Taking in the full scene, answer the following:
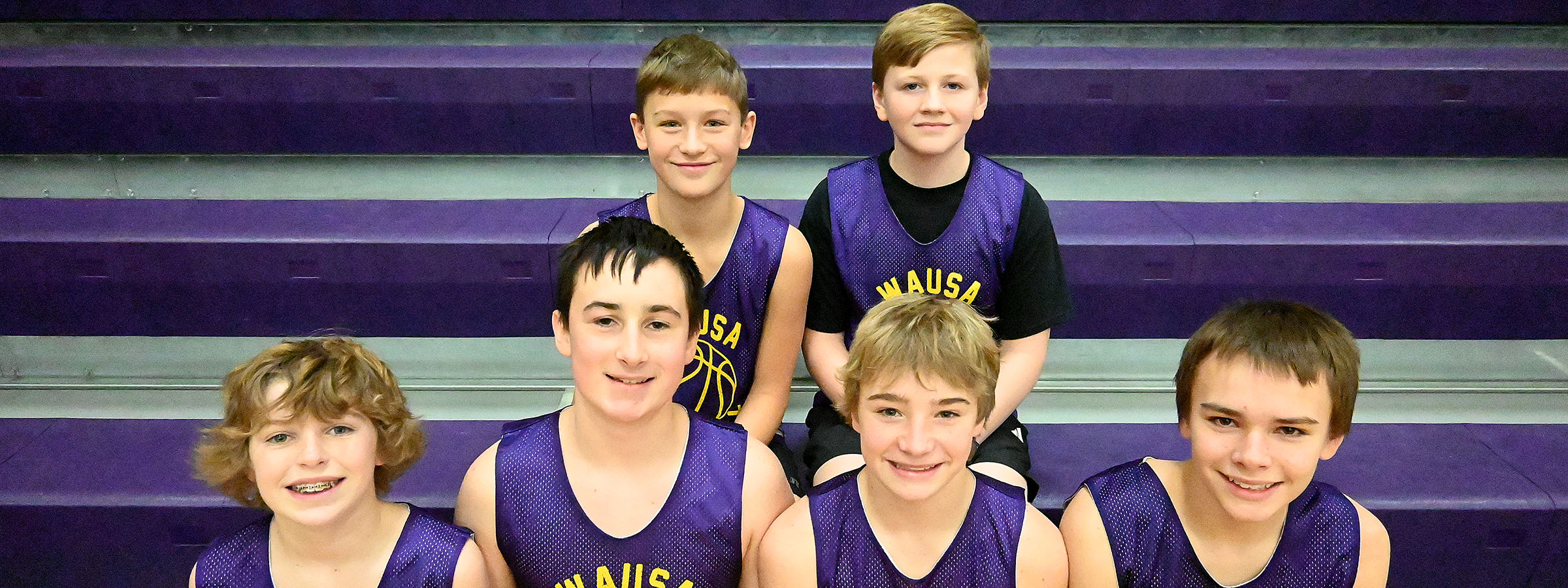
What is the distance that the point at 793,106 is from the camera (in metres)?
2.00

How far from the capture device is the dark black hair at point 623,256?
1.12m

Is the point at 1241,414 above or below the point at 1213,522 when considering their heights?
above

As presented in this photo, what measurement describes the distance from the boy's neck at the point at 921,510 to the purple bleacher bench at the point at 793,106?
999 millimetres

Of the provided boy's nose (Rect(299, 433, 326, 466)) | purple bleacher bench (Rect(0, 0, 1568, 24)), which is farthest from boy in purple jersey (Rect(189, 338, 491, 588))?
purple bleacher bench (Rect(0, 0, 1568, 24))

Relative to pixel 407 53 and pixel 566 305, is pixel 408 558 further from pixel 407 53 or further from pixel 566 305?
pixel 407 53

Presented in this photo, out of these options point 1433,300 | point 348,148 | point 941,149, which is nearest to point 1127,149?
point 1433,300

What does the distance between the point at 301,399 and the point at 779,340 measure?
60 centimetres

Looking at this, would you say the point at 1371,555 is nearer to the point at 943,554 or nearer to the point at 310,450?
the point at 943,554

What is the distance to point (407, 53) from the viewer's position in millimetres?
2100

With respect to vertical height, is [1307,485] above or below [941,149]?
below

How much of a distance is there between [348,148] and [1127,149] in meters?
1.43

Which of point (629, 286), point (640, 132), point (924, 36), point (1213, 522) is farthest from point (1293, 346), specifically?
point (640, 132)

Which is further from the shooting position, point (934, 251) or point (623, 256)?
point (934, 251)

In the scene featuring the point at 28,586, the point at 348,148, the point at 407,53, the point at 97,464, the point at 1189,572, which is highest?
the point at 407,53
